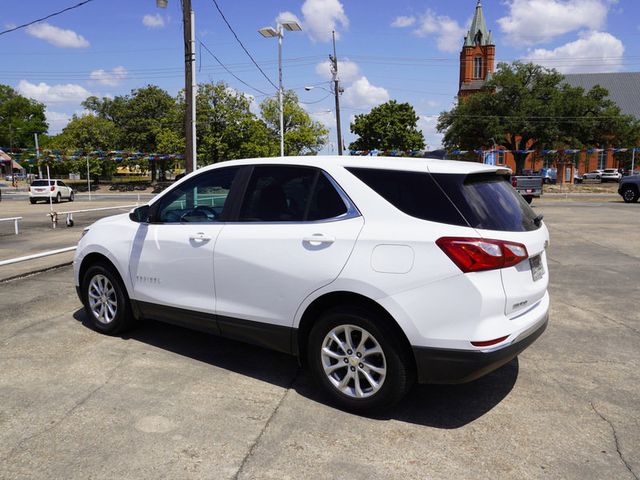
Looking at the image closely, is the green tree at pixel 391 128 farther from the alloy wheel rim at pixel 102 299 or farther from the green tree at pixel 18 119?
the alloy wheel rim at pixel 102 299

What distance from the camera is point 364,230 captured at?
3391 millimetres

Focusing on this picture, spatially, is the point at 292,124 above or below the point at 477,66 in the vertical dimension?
below

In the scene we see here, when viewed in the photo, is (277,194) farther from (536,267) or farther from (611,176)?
(611,176)

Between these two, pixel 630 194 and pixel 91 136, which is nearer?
pixel 630 194

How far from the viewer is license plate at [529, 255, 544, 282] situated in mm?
3470

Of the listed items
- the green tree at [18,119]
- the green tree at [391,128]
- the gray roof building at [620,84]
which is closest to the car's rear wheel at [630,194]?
the green tree at [391,128]

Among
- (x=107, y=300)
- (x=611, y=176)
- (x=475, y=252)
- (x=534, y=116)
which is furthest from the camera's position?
(x=611, y=176)

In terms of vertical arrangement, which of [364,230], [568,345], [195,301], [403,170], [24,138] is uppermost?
[24,138]

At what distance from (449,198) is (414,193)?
0.75ft

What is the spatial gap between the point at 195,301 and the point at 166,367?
0.63 metres

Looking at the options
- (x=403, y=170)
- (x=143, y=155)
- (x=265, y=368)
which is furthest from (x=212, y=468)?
(x=143, y=155)

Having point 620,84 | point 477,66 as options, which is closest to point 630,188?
point 477,66

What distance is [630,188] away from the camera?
88.5ft

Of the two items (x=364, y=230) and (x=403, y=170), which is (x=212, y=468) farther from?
(x=403, y=170)
